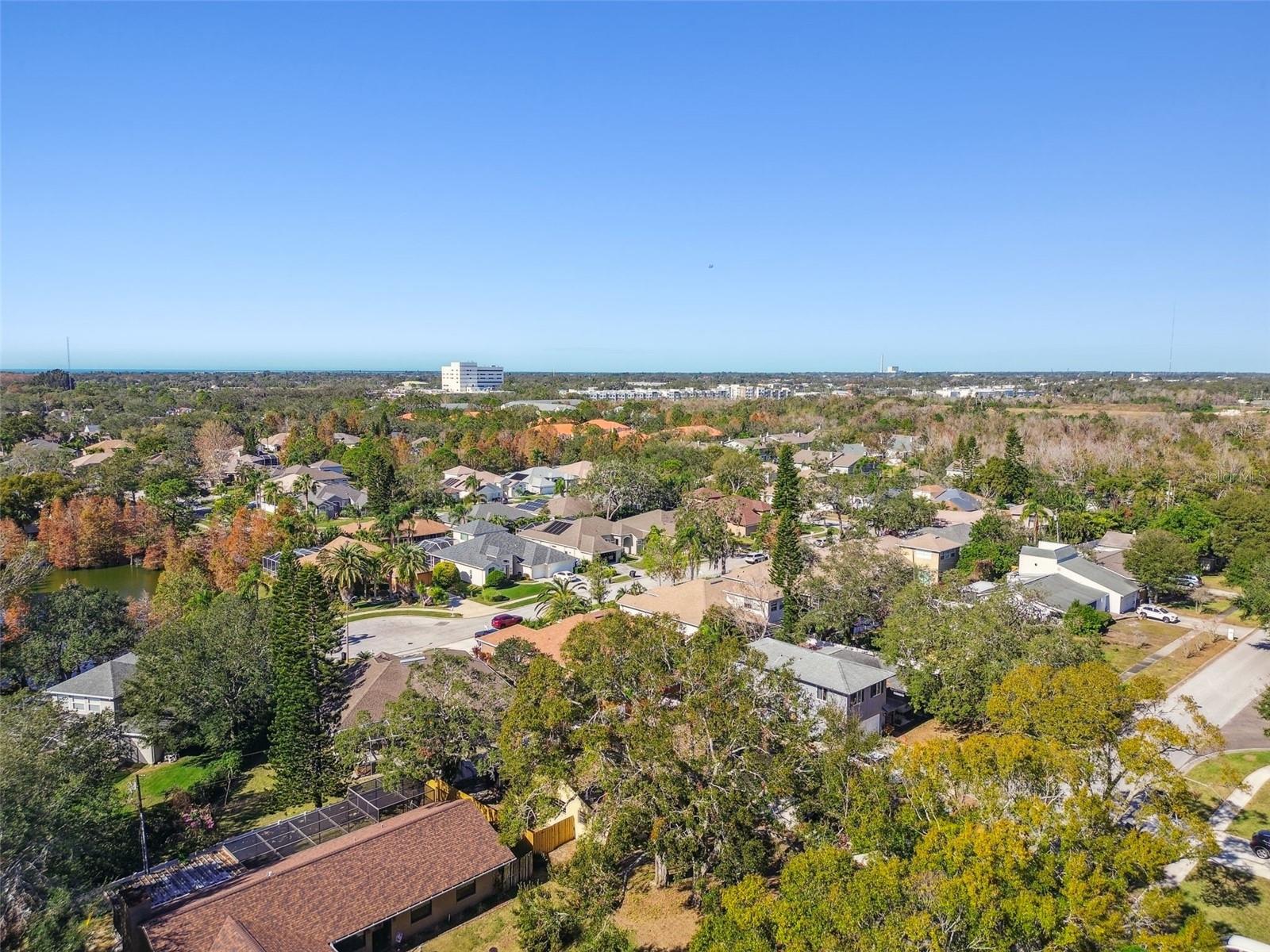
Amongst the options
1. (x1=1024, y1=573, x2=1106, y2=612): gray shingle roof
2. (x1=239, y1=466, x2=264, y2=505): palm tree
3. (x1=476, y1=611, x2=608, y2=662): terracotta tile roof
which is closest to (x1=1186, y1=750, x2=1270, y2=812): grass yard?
(x1=1024, y1=573, x2=1106, y2=612): gray shingle roof

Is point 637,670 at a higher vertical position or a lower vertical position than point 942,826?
higher

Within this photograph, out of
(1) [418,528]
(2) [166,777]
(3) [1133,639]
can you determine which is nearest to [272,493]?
(1) [418,528]

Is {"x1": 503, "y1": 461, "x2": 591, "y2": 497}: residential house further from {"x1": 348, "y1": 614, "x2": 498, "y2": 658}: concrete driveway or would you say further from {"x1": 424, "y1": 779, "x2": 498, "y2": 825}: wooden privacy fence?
{"x1": 424, "y1": 779, "x2": 498, "y2": 825}: wooden privacy fence

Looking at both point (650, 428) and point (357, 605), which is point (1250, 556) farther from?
point (650, 428)

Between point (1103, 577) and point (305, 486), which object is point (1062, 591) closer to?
point (1103, 577)

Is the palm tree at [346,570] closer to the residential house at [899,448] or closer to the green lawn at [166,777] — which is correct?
the green lawn at [166,777]

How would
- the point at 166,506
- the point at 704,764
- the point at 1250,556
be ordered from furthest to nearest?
the point at 166,506 → the point at 1250,556 → the point at 704,764

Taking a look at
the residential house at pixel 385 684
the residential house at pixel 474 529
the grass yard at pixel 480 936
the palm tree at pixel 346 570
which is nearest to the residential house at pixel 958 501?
the residential house at pixel 474 529

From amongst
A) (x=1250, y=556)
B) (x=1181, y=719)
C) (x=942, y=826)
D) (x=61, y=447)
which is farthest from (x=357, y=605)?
(x=61, y=447)
